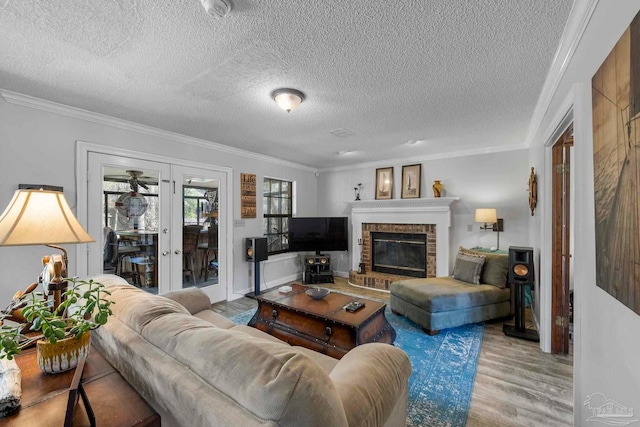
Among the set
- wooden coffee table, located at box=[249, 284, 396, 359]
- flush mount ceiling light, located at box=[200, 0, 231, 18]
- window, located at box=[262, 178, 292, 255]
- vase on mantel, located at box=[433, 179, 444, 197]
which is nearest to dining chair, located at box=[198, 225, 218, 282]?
window, located at box=[262, 178, 292, 255]

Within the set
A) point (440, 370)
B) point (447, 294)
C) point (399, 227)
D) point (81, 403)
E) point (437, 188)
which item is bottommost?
point (440, 370)

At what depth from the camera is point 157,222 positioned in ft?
11.3

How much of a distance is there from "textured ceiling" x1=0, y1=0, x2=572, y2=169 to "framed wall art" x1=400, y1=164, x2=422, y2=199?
1768 mm

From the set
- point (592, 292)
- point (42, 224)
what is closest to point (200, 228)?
point (42, 224)

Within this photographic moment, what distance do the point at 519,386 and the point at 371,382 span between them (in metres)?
1.79

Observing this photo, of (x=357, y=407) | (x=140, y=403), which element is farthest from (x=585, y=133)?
(x=140, y=403)

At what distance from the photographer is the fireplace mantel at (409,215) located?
14.8 feet

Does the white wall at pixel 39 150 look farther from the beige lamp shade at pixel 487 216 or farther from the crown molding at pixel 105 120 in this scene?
the beige lamp shade at pixel 487 216

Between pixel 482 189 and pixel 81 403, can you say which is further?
pixel 482 189

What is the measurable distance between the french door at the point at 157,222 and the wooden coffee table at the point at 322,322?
1.63m

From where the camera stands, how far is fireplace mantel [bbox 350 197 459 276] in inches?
178

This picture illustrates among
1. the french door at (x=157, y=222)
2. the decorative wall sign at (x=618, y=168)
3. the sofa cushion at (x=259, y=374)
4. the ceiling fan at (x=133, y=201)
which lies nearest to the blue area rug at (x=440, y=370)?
the french door at (x=157, y=222)

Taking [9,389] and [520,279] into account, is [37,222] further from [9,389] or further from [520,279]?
[520,279]

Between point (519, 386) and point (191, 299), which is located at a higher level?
point (191, 299)
